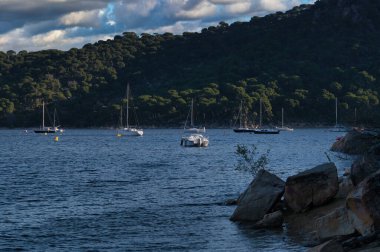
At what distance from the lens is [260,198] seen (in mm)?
32719

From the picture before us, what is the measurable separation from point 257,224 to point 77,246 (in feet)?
27.2

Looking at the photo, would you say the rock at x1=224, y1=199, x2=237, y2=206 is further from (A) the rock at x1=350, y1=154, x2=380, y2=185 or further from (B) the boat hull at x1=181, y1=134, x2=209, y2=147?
(B) the boat hull at x1=181, y1=134, x2=209, y2=147

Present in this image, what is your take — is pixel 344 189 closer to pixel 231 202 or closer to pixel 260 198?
pixel 260 198

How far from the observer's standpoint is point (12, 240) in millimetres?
31031

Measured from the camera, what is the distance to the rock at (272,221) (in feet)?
100

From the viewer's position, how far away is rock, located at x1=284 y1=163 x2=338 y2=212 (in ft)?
100

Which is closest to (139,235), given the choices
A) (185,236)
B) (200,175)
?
(185,236)

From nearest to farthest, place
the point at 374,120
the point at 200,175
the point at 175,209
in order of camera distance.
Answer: the point at 175,209 < the point at 374,120 < the point at 200,175

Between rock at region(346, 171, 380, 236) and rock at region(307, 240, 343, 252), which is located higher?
rock at region(346, 171, 380, 236)

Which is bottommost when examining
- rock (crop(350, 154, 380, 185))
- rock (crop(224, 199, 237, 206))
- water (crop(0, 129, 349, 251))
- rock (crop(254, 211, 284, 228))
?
water (crop(0, 129, 349, 251))

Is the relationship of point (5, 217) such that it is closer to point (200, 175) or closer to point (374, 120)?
point (200, 175)

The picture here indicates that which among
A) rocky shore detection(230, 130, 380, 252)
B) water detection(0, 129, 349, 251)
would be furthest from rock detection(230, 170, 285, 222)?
water detection(0, 129, 349, 251)

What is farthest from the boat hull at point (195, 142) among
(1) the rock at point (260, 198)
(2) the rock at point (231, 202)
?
(1) the rock at point (260, 198)

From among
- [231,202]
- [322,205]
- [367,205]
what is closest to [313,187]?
[322,205]
